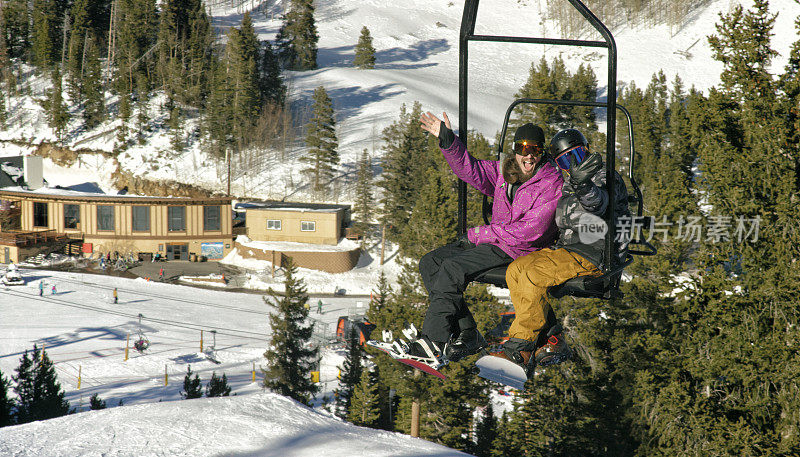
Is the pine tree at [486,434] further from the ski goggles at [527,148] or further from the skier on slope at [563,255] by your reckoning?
the ski goggles at [527,148]

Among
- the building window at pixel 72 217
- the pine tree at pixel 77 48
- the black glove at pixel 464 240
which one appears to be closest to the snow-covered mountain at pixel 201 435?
the black glove at pixel 464 240

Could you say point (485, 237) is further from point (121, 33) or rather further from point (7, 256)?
point (121, 33)

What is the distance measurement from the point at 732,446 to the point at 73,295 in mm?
38619

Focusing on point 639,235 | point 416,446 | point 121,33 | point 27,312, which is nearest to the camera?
point 639,235

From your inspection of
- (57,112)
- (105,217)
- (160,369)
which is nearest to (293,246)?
(105,217)

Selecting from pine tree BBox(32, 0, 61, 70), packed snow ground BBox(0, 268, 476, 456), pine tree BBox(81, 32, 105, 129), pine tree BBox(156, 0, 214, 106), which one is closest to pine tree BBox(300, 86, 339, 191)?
pine tree BBox(156, 0, 214, 106)

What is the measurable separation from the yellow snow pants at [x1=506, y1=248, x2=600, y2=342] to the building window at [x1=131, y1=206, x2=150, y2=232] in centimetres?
5142

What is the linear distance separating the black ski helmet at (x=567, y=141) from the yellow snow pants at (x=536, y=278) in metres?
0.94

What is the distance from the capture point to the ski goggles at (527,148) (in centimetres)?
577

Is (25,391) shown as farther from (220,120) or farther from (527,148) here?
(220,120)

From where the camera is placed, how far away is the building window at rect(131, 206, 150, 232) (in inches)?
2076

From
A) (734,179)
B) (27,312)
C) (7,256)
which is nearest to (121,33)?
→ (7,256)

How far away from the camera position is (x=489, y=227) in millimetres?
6258

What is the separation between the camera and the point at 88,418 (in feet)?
56.8
